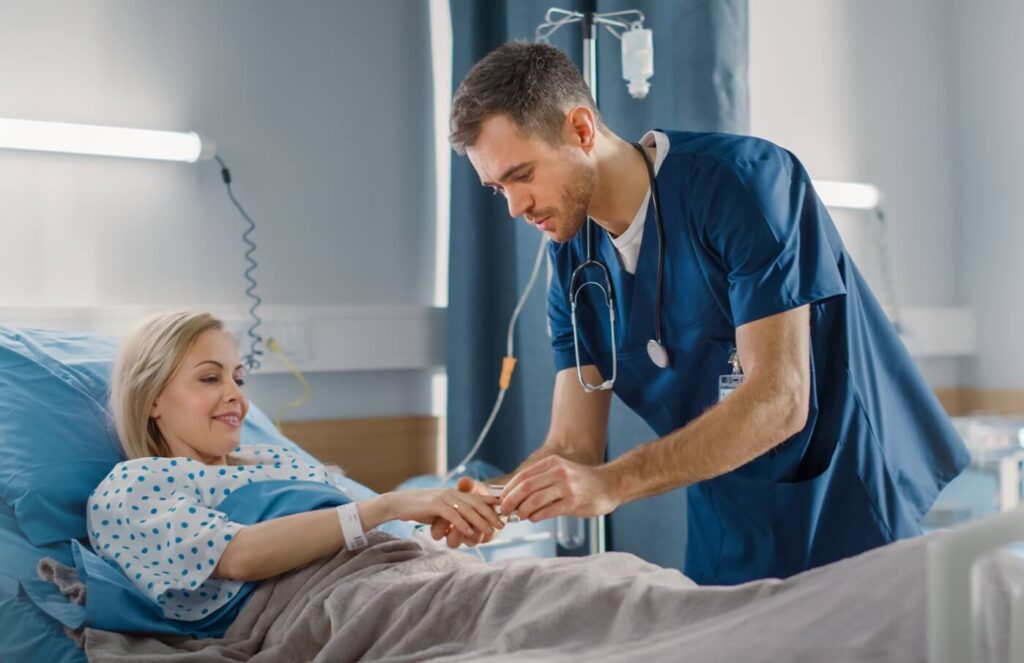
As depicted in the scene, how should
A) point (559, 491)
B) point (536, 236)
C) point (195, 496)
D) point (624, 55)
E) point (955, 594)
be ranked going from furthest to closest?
point (536, 236), point (624, 55), point (195, 496), point (559, 491), point (955, 594)

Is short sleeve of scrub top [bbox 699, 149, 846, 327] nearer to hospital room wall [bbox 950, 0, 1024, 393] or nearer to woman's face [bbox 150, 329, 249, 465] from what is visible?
woman's face [bbox 150, 329, 249, 465]

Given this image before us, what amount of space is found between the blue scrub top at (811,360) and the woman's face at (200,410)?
2.38 ft

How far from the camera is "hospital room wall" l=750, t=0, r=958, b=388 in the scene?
3355mm

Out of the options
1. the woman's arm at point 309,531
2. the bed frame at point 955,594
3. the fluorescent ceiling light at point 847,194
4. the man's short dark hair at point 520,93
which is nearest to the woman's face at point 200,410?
the woman's arm at point 309,531

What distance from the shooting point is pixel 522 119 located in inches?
63.6

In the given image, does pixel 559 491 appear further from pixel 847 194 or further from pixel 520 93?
pixel 847 194

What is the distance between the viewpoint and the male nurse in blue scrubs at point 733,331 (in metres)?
1.47

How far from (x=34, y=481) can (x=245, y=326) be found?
815mm

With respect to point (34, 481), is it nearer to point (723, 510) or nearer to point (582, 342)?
point (582, 342)

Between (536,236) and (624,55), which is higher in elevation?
(624,55)

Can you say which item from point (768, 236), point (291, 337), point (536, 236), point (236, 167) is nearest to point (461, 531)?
point (768, 236)

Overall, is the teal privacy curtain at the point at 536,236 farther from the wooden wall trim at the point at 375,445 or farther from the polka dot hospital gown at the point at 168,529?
the polka dot hospital gown at the point at 168,529

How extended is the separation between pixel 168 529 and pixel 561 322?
0.74 meters

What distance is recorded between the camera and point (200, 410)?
1856 mm
